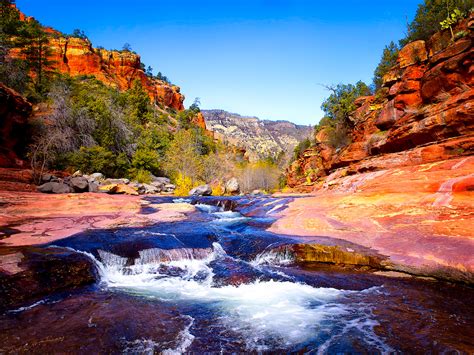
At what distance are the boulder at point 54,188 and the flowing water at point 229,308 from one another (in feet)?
25.9

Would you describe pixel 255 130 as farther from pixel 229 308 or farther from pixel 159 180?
pixel 229 308

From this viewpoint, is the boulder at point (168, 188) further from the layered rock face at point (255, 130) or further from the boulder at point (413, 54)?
the layered rock face at point (255, 130)

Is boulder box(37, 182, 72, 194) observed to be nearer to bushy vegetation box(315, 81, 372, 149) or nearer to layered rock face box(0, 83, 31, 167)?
layered rock face box(0, 83, 31, 167)

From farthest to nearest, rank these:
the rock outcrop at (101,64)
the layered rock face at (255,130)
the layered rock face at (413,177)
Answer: the layered rock face at (255,130), the rock outcrop at (101,64), the layered rock face at (413,177)

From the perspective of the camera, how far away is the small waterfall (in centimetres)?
791

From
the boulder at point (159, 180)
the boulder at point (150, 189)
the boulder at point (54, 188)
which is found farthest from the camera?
the boulder at point (159, 180)

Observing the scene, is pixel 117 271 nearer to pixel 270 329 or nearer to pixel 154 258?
pixel 154 258

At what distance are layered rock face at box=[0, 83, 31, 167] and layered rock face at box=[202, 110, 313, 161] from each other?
115m

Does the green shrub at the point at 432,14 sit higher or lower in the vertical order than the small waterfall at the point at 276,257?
higher

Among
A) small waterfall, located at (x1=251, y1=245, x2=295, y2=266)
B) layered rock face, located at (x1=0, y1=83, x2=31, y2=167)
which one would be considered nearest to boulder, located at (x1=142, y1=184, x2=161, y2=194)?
layered rock face, located at (x1=0, y1=83, x2=31, y2=167)

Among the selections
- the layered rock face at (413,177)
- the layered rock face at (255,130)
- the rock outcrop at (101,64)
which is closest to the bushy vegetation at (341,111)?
the layered rock face at (413,177)

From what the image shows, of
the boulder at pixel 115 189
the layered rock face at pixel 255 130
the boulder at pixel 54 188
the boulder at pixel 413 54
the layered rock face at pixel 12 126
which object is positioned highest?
the layered rock face at pixel 255 130

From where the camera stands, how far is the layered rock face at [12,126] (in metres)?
16.1

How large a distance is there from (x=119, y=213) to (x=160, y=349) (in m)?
9.30
